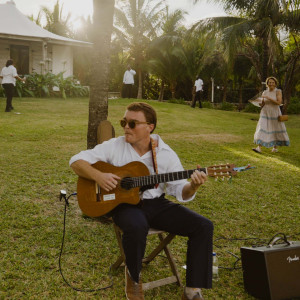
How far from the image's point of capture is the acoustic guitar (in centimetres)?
306

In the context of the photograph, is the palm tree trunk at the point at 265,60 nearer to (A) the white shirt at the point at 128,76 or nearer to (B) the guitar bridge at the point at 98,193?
(A) the white shirt at the point at 128,76

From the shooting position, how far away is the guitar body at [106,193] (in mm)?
3090

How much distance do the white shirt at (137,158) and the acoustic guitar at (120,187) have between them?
11 centimetres

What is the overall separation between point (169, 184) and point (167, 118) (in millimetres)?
12725

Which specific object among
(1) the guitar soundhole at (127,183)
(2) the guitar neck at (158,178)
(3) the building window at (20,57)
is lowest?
(1) the guitar soundhole at (127,183)

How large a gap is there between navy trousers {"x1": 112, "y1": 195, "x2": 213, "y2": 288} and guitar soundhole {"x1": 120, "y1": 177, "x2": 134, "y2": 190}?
151 mm

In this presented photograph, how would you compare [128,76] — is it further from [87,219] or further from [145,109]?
[145,109]

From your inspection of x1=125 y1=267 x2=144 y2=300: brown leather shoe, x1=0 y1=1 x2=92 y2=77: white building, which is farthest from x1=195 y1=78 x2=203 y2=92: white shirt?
x1=125 y1=267 x2=144 y2=300: brown leather shoe

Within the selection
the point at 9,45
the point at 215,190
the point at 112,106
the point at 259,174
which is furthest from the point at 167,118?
the point at 9,45

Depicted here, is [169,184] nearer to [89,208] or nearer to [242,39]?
[89,208]

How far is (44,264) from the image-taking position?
11.6 feet

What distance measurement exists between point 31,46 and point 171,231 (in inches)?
868

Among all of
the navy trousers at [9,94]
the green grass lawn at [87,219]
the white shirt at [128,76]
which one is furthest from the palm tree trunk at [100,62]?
the white shirt at [128,76]

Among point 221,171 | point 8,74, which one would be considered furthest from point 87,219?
point 8,74
